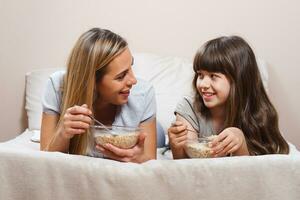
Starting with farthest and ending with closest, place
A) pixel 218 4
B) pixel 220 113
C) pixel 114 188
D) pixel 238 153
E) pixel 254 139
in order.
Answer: pixel 218 4
pixel 220 113
pixel 254 139
pixel 238 153
pixel 114 188

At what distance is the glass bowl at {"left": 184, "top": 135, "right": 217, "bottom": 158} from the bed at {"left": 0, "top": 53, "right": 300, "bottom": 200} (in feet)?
0.67

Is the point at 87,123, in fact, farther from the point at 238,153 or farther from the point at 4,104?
the point at 4,104

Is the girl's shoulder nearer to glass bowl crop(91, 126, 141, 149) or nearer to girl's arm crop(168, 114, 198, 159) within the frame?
girl's arm crop(168, 114, 198, 159)

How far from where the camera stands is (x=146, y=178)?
2.32 ft

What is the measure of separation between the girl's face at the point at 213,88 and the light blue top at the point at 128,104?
0.18 meters

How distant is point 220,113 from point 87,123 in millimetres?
637

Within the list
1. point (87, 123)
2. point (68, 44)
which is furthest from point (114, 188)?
point (68, 44)

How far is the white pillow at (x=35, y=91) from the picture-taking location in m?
1.83

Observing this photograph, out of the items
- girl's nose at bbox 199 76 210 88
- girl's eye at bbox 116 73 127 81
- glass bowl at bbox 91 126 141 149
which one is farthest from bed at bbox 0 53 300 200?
girl's nose at bbox 199 76 210 88

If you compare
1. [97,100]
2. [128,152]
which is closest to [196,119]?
[97,100]

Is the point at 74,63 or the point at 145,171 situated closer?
the point at 145,171

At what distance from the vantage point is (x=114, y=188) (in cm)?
71

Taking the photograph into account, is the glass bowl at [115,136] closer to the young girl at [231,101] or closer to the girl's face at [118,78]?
the girl's face at [118,78]

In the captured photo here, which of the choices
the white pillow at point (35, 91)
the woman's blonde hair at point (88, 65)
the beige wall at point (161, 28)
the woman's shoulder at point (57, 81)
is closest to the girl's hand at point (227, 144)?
the woman's blonde hair at point (88, 65)
